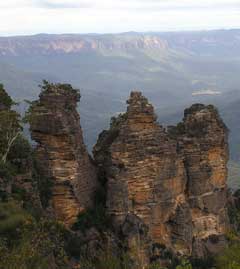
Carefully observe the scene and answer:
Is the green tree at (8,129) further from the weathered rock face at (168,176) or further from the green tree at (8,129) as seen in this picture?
the weathered rock face at (168,176)

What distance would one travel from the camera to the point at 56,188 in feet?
137

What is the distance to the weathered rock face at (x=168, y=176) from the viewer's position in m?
43.7

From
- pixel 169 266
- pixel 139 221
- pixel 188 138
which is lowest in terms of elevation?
pixel 169 266

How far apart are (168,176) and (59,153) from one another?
867 cm

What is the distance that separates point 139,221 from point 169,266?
386cm

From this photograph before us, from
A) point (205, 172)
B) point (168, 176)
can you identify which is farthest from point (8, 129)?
point (205, 172)

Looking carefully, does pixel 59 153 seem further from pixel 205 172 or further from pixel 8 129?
pixel 205 172

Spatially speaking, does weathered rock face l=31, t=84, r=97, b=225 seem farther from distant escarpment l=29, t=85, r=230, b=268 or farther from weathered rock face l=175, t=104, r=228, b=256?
weathered rock face l=175, t=104, r=228, b=256

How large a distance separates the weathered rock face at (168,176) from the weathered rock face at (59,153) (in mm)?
2940

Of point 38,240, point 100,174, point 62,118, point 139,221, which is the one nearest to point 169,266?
point 139,221

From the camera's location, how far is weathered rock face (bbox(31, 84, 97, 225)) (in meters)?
41.8

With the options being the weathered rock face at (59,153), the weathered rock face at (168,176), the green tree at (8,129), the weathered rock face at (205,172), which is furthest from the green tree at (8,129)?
the weathered rock face at (205,172)

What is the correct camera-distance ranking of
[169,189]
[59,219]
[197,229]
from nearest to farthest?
[59,219]
[169,189]
[197,229]

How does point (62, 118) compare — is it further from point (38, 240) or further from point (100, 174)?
point (38, 240)
